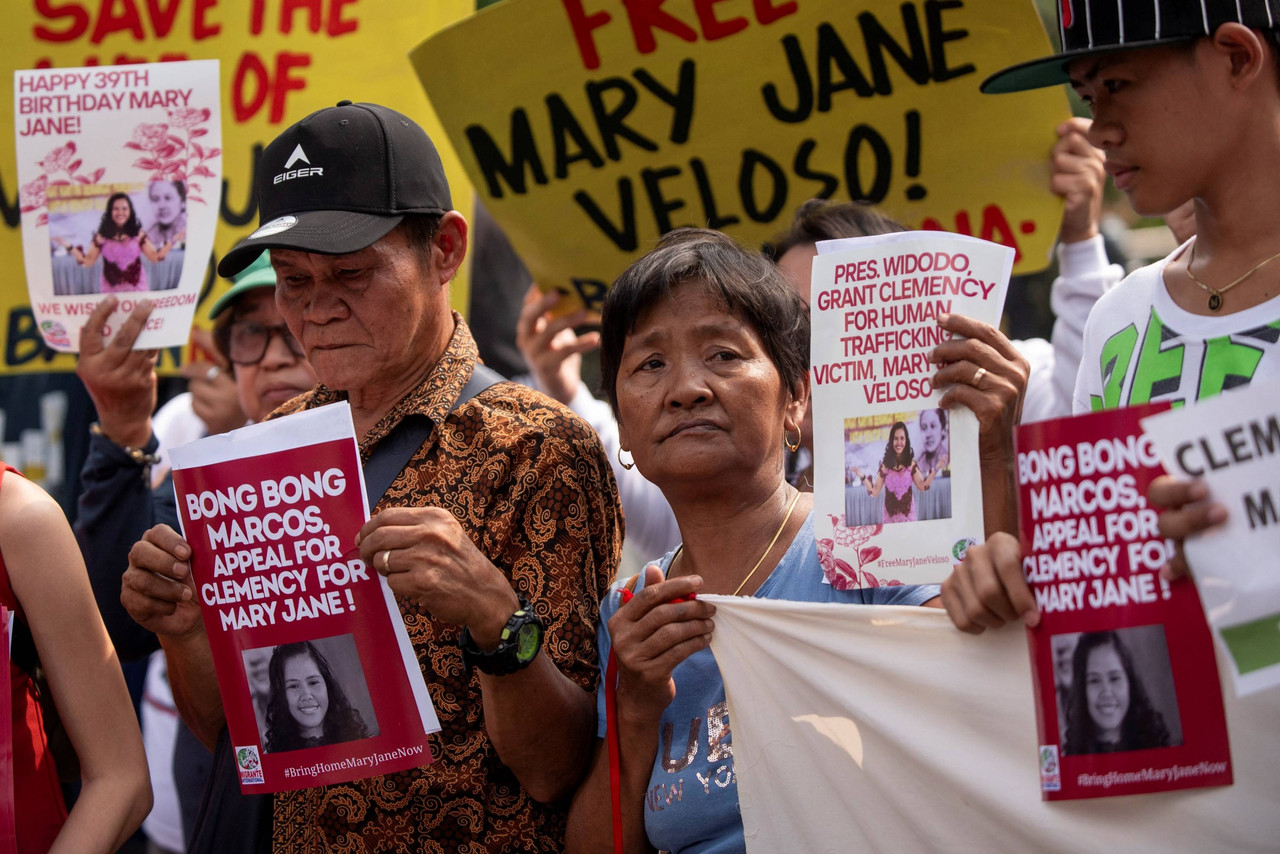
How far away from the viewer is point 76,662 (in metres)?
2.56

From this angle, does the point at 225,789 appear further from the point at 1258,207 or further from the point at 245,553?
the point at 1258,207

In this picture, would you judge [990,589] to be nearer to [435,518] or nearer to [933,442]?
[933,442]

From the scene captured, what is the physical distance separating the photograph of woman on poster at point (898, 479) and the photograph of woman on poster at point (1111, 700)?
42 centimetres

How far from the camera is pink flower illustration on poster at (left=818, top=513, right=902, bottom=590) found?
236cm

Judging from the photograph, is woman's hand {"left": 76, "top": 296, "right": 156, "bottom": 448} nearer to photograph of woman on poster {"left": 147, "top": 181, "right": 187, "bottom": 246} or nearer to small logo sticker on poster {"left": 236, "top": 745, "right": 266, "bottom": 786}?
photograph of woman on poster {"left": 147, "top": 181, "right": 187, "bottom": 246}

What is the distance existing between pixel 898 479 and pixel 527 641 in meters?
0.70

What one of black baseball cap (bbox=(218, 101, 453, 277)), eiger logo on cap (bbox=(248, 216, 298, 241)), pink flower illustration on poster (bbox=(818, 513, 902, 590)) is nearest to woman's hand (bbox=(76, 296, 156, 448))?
black baseball cap (bbox=(218, 101, 453, 277))

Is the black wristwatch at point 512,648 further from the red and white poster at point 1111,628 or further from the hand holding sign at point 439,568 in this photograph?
the red and white poster at point 1111,628

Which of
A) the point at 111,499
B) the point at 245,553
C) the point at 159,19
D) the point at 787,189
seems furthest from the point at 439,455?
A: the point at 159,19

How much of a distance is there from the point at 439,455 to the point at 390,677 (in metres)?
0.46

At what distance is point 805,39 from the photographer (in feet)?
12.7

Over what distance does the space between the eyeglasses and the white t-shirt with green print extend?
2.26m

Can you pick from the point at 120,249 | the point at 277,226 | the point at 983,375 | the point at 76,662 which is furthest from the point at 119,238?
the point at 983,375

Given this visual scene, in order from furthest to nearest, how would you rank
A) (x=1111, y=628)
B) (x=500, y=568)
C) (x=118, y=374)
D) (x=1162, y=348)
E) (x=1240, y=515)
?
(x=118, y=374), (x=500, y=568), (x=1162, y=348), (x=1111, y=628), (x=1240, y=515)
